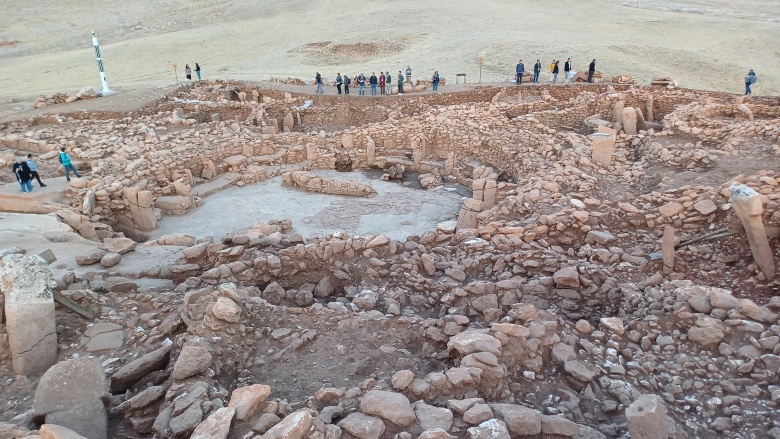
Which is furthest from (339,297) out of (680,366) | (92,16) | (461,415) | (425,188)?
(92,16)

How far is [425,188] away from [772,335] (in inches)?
341

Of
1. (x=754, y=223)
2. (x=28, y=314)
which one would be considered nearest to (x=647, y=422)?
(x=754, y=223)

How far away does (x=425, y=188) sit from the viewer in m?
12.6

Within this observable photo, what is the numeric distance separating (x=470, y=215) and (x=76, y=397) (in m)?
6.67

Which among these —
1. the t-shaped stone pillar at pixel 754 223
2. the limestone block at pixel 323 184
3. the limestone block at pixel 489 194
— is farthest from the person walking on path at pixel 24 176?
the t-shaped stone pillar at pixel 754 223

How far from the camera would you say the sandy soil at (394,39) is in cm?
2592

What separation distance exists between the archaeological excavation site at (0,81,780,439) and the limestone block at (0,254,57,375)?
21 mm

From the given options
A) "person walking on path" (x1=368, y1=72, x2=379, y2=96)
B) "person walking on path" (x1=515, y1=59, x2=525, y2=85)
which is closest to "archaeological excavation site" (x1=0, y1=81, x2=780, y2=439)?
"person walking on path" (x1=368, y1=72, x2=379, y2=96)

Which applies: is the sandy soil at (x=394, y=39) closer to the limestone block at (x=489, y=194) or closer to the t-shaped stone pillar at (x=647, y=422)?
the limestone block at (x=489, y=194)

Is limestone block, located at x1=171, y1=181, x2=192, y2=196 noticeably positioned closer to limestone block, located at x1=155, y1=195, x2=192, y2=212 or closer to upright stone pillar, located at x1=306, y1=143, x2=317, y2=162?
limestone block, located at x1=155, y1=195, x2=192, y2=212

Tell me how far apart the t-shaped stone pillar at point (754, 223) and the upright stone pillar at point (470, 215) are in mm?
4007

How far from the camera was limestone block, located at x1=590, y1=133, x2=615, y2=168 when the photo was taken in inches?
404

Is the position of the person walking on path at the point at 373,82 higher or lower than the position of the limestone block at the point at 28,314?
higher

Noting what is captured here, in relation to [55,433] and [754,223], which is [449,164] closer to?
[754,223]
